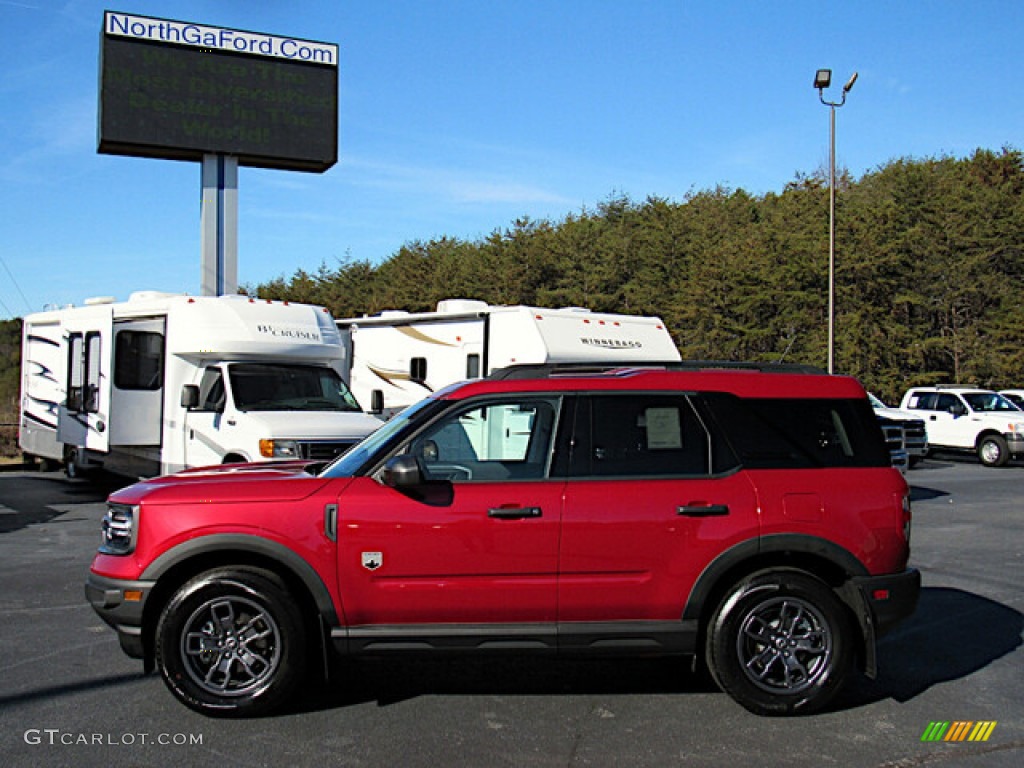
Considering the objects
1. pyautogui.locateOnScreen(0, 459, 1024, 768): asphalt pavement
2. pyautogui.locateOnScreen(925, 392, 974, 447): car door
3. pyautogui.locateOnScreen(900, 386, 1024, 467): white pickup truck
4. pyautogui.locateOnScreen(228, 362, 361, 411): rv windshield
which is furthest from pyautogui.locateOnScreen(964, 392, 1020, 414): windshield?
pyautogui.locateOnScreen(0, 459, 1024, 768): asphalt pavement

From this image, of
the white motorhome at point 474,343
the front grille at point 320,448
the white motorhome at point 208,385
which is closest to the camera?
the front grille at point 320,448

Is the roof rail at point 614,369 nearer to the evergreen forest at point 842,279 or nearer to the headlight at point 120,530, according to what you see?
the headlight at point 120,530

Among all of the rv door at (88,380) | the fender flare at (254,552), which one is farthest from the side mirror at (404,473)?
the rv door at (88,380)

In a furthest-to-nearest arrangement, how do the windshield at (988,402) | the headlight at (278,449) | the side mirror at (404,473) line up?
1. the windshield at (988,402)
2. the headlight at (278,449)
3. the side mirror at (404,473)

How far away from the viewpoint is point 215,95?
853 inches

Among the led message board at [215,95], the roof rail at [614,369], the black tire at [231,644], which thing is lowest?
the black tire at [231,644]

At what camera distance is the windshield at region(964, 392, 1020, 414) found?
2447 centimetres

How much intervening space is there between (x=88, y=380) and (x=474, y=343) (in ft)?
18.9

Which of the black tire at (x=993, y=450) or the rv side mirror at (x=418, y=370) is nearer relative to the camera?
the rv side mirror at (x=418, y=370)

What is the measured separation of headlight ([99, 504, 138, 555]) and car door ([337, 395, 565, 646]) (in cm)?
114

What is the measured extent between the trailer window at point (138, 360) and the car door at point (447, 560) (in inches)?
363

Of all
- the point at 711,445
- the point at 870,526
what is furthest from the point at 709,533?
the point at 870,526

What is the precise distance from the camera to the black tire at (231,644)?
5.14 m

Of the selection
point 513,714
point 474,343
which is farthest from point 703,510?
point 474,343
